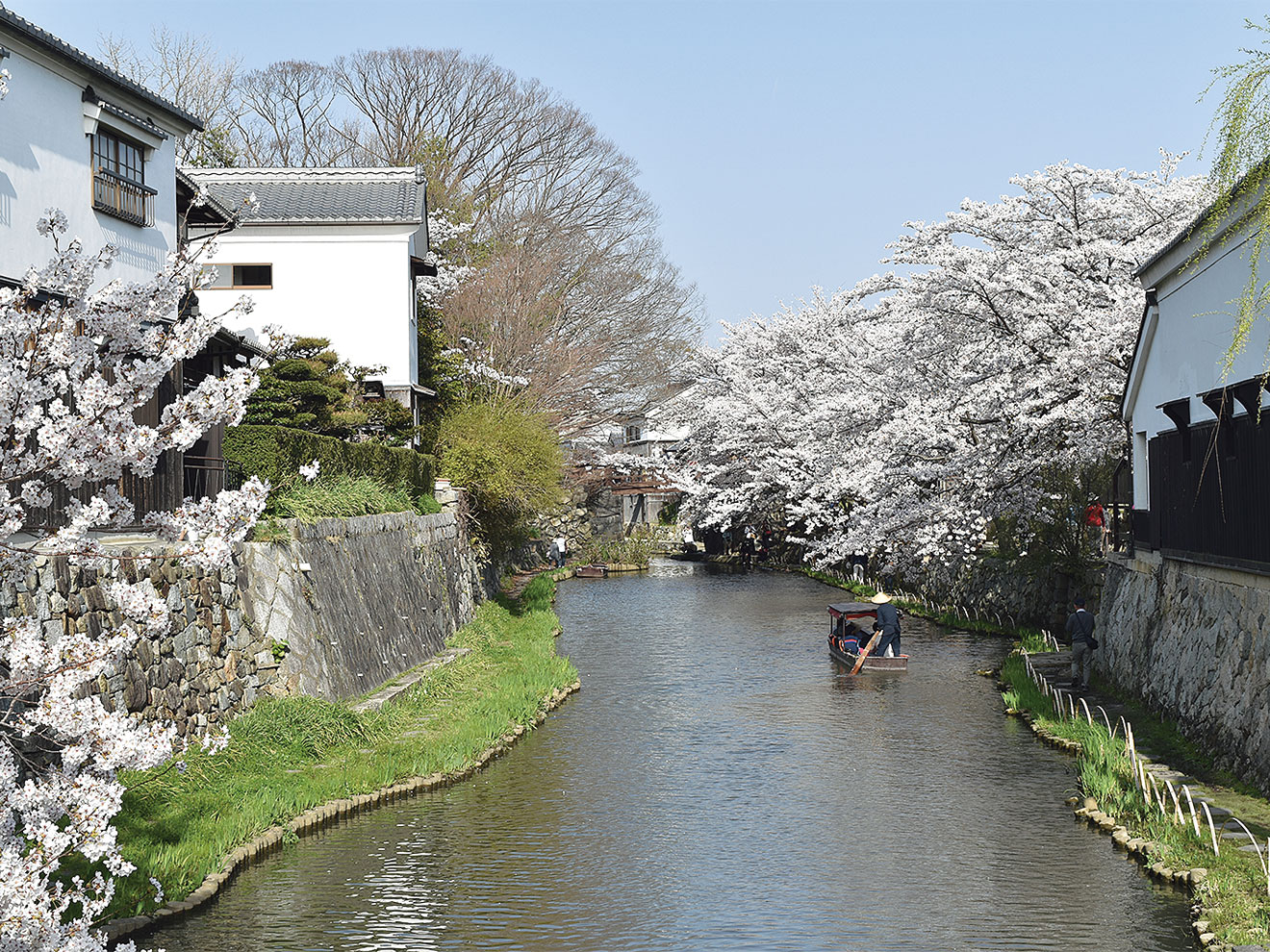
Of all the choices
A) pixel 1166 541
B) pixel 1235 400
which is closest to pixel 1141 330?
pixel 1166 541

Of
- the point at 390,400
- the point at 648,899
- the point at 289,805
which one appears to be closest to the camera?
the point at 648,899

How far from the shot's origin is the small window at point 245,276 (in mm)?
32156

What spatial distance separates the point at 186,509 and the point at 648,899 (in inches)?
270

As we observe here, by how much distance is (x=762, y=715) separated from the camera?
21.1 m

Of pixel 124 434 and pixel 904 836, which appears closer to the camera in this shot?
pixel 124 434

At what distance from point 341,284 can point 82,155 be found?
15.2m

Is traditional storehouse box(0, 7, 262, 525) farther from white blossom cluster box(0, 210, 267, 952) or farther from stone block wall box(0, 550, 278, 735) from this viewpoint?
white blossom cluster box(0, 210, 267, 952)

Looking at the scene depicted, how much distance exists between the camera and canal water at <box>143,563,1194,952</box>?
10930 millimetres

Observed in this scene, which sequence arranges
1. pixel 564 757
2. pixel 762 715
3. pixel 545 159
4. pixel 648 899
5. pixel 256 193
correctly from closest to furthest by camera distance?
pixel 648 899, pixel 564 757, pixel 762 715, pixel 256 193, pixel 545 159

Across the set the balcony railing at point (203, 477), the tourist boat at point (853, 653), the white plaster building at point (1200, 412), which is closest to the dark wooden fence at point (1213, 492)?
the white plaster building at point (1200, 412)

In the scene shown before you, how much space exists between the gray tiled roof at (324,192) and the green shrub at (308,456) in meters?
9.00

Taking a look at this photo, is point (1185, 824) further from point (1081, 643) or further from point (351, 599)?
point (351, 599)

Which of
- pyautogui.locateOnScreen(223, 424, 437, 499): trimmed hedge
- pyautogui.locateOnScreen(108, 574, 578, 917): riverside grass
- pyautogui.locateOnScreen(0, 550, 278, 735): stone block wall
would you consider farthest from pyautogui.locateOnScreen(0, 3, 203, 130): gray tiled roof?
pyautogui.locateOnScreen(108, 574, 578, 917): riverside grass

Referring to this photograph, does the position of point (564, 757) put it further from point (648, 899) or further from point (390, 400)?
point (390, 400)
